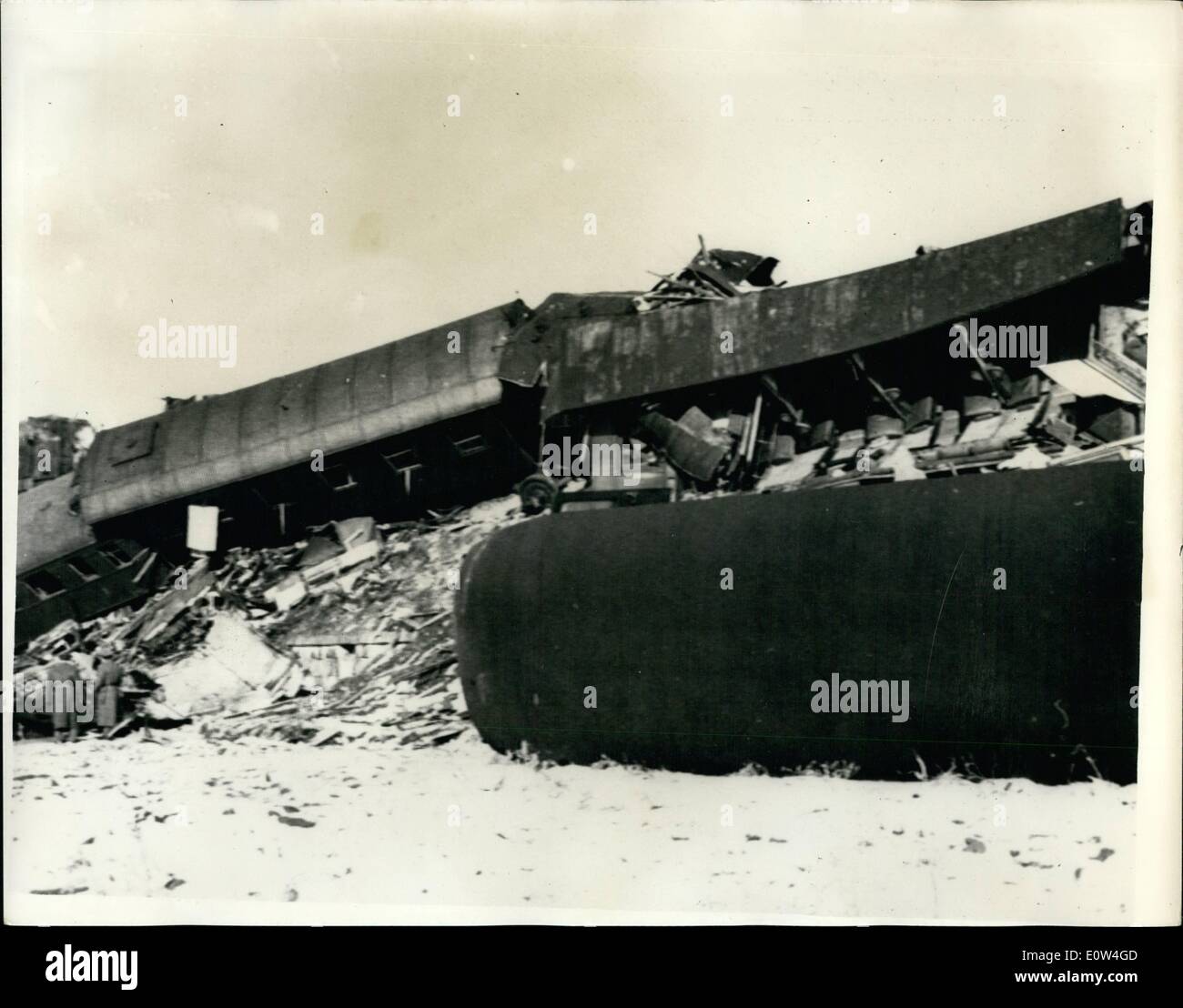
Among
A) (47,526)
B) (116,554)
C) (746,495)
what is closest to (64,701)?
(116,554)

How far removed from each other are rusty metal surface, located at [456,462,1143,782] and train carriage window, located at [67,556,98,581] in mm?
4201

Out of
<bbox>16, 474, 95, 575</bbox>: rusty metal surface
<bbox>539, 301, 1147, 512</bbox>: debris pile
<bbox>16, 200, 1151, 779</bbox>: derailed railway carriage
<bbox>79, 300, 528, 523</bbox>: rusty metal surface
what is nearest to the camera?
<bbox>16, 200, 1151, 779</bbox>: derailed railway carriage

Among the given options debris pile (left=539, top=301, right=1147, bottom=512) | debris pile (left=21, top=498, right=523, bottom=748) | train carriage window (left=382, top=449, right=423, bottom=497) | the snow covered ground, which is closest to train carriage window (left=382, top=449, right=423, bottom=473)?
train carriage window (left=382, top=449, right=423, bottom=497)

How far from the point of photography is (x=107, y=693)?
10312 mm

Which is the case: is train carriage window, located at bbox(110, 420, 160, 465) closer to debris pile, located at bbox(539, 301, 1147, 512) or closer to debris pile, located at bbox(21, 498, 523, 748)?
debris pile, located at bbox(21, 498, 523, 748)

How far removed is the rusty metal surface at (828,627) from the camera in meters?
7.36

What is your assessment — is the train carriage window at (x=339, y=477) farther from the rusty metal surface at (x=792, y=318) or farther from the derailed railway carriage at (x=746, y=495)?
the rusty metal surface at (x=792, y=318)

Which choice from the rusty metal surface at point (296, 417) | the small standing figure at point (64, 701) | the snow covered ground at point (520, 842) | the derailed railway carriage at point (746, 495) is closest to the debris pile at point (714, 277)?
the derailed railway carriage at point (746, 495)

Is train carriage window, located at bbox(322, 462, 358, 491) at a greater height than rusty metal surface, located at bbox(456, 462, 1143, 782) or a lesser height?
greater

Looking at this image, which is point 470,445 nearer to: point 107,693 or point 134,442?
point 134,442

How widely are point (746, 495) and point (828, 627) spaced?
1.19m

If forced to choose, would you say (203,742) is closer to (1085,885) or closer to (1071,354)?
(1085,885)

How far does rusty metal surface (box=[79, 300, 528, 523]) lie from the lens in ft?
35.3

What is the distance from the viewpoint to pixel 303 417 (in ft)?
36.3
